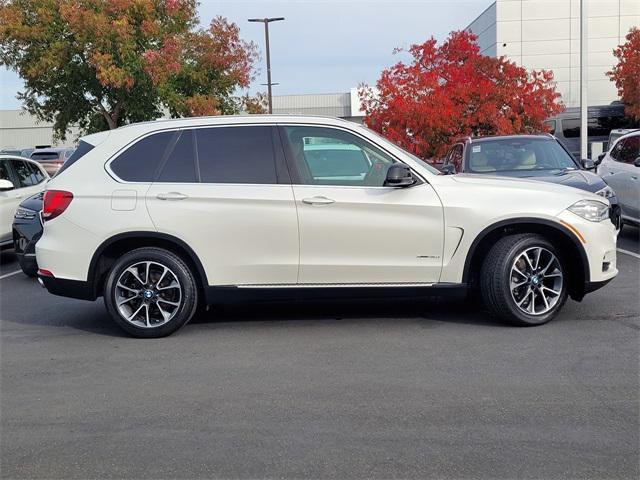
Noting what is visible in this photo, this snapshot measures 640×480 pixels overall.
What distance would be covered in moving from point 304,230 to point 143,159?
154 cm

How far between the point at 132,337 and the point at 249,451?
9.39 feet

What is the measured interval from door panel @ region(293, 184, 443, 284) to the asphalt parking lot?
1.78 feet

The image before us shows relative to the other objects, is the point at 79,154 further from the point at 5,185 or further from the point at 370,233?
the point at 5,185

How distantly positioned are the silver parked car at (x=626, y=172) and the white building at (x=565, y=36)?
32.4 m

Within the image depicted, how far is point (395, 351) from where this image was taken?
596 centimetres

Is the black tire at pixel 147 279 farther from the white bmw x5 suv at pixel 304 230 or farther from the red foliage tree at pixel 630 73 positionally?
the red foliage tree at pixel 630 73

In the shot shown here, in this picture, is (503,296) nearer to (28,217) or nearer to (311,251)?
(311,251)

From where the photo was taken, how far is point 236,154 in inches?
264

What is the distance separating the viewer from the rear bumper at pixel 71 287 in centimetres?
666

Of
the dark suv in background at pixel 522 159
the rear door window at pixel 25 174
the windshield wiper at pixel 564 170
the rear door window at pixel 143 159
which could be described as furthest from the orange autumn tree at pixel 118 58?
the rear door window at pixel 143 159

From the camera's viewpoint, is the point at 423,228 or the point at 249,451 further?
the point at 423,228

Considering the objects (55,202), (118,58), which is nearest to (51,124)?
(118,58)

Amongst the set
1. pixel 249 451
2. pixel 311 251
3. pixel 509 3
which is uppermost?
pixel 509 3

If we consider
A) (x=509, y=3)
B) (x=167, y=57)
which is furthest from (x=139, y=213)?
(x=509, y=3)
